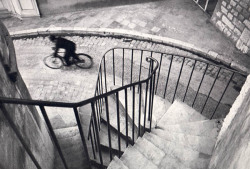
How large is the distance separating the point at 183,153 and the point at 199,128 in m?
0.85

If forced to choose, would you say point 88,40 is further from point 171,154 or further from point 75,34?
point 171,154

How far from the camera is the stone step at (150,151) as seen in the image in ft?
12.9

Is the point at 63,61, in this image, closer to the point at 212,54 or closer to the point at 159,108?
the point at 159,108

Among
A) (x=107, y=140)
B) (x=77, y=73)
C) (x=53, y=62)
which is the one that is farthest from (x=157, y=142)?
(x=53, y=62)

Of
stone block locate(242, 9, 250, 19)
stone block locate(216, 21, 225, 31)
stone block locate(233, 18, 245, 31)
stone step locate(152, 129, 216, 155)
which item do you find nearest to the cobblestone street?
stone block locate(233, 18, 245, 31)

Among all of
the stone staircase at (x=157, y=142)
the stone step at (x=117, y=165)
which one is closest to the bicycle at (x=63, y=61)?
the stone staircase at (x=157, y=142)

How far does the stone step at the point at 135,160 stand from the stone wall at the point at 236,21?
6.01m

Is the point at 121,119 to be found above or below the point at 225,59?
above

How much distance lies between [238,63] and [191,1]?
414 cm

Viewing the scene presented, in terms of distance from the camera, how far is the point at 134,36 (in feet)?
28.9

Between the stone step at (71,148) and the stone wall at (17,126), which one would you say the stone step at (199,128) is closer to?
the stone step at (71,148)

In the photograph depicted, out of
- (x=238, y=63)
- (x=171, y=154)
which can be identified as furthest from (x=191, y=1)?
(x=171, y=154)

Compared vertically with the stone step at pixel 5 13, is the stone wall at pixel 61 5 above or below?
above

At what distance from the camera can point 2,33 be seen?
3656mm
